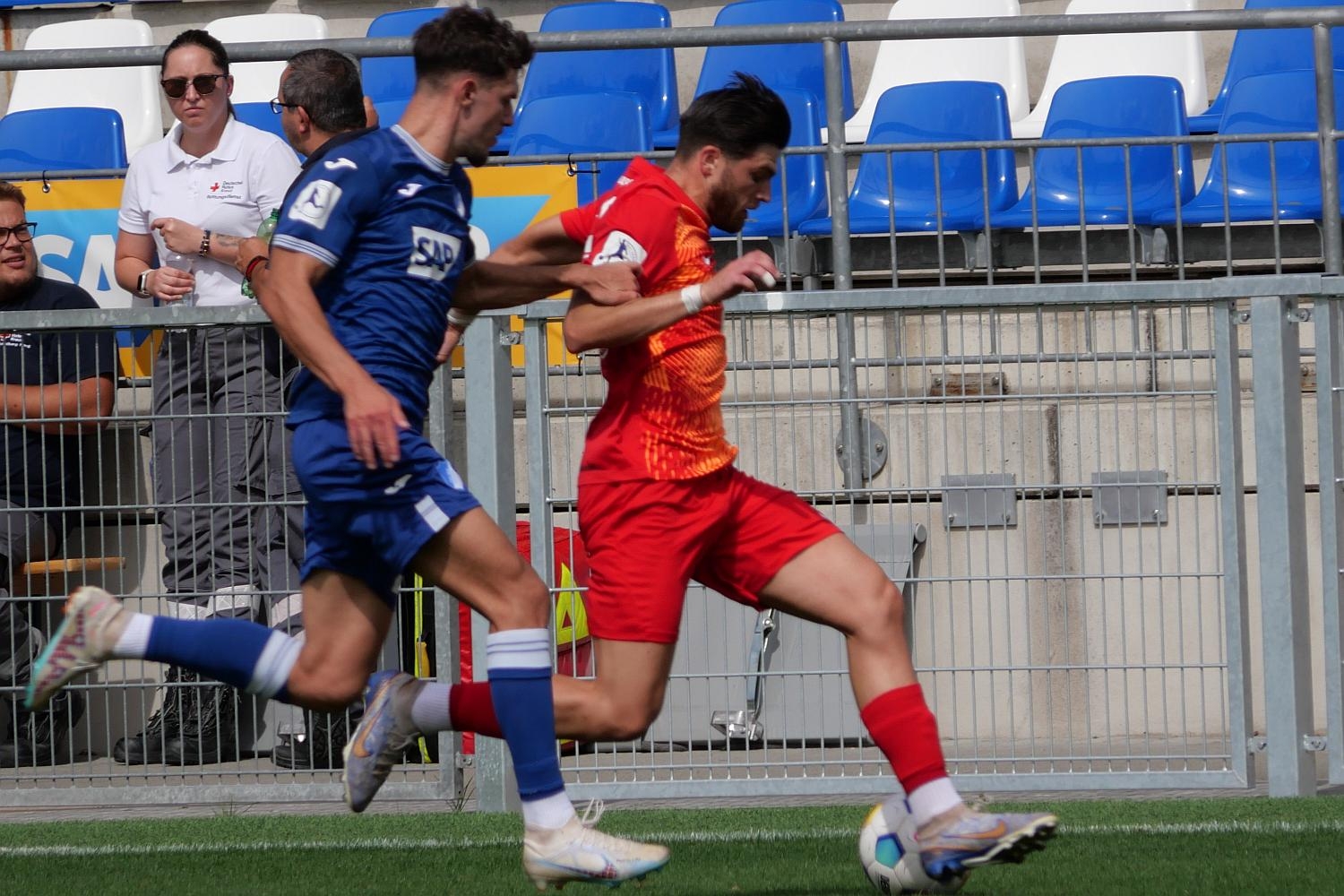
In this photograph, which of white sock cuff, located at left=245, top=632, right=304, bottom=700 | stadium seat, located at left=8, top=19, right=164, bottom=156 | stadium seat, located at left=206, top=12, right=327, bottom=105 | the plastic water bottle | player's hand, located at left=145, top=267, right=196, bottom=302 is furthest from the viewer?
stadium seat, located at left=8, top=19, right=164, bottom=156

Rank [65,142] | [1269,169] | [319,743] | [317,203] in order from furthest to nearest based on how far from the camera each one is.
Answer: [65,142], [1269,169], [319,743], [317,203]

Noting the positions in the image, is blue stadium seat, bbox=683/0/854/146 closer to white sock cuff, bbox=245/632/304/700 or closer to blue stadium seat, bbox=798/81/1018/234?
blue stadium seat, bbox=798/81/1018/234

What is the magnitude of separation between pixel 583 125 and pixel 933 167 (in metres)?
2.01

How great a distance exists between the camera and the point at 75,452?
5930 mm

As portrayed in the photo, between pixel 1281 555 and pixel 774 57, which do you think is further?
pixel 774 57

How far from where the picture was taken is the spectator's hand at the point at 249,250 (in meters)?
6.37

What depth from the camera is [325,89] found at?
251 inches

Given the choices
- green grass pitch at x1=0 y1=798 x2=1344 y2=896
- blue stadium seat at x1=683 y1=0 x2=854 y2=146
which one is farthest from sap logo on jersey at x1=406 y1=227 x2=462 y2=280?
blue stadium seat at x1=683 y1=0 x2=854 y2=146

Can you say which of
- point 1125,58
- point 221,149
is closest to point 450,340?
point 221,149

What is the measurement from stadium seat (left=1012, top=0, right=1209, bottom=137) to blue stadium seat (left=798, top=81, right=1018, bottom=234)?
0.78 m

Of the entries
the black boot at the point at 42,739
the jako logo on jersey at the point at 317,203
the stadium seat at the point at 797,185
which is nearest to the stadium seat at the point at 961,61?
the stadium seat at the point at 797,185

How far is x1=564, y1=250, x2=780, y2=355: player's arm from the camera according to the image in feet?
12.7

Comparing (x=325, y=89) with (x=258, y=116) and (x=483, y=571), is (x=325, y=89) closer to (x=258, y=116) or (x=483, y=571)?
(x=483, y=571)

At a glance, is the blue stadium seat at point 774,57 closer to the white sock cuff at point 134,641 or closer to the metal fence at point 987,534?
the metal fence at point 987,534
